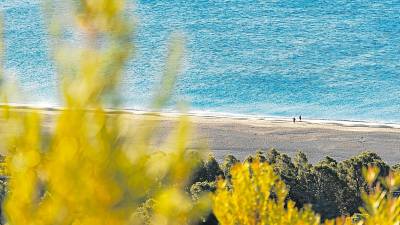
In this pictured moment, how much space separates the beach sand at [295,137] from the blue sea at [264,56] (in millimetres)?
3737

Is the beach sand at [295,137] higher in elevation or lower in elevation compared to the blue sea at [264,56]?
lower

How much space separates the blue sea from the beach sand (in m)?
3.74

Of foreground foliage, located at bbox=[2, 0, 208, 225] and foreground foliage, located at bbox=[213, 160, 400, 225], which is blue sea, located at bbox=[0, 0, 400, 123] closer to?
foreground foliage, located at bbox=[213, 160, 400, 225]

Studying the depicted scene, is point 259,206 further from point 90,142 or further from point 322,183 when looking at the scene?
point 322,183

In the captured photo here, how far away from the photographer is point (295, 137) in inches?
896

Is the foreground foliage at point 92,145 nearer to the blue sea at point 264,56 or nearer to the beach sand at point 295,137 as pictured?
the beach sand at point 295,137

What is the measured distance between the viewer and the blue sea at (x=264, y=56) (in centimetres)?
3031

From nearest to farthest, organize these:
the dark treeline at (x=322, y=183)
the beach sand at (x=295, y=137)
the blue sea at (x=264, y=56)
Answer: the dark treeline at (x=322, y=183), the beach sand at (x=295, y=137), the blue sea at (x=264, y=56)

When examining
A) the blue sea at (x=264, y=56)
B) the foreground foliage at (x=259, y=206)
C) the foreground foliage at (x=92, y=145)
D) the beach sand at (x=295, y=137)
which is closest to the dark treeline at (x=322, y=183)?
the foreground foliage at (x=259, y=206)

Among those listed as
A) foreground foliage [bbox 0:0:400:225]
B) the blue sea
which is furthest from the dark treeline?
the blue sea

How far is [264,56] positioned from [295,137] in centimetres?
1312

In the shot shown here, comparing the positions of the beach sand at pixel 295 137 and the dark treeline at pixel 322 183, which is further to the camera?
the beach sand at pixel 295 137

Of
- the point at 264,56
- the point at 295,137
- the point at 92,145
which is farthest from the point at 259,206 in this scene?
the point at 264,56

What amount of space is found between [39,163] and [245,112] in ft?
89.1
